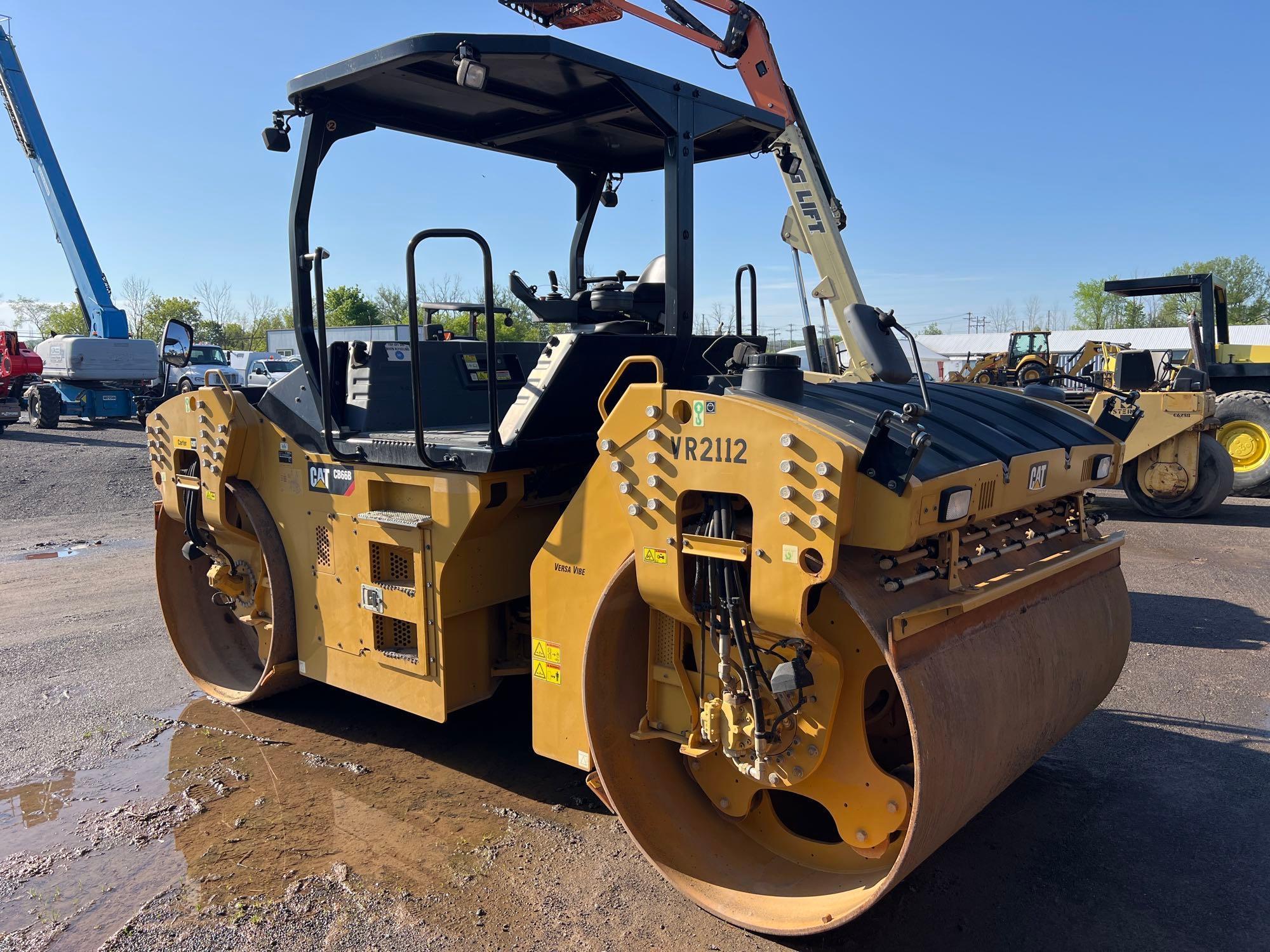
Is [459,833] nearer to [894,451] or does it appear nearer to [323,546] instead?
[323,546]

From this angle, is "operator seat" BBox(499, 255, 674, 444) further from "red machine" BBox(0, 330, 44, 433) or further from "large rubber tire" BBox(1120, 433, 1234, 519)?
"red machine" BBox(0, 330, 44, 433)

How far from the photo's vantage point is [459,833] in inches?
134

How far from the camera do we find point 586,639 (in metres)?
3.01

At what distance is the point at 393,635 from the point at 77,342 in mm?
19195

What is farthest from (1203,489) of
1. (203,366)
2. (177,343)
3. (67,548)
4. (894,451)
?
(203,366)

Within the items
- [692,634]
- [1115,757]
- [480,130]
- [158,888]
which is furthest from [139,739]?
[1115,757]

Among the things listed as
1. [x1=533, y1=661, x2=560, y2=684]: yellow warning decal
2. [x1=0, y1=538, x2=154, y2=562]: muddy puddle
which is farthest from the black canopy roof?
[x1=0, y1=538, x2=154, y2=562]: muddy puddle

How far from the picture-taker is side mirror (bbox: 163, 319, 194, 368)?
4805 millimetres

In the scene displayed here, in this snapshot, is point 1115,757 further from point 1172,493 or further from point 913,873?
point 1172,493

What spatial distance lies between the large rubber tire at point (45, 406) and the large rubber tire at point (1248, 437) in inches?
798

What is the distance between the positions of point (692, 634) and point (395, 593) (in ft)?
4.35

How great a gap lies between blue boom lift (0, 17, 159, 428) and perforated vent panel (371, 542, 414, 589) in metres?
18.4

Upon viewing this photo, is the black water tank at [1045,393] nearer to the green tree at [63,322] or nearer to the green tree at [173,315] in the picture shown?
the green tree at [173,315]

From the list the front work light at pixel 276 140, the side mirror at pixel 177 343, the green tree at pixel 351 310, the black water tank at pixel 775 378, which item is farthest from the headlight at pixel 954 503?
the green tree at pixel 351 310
